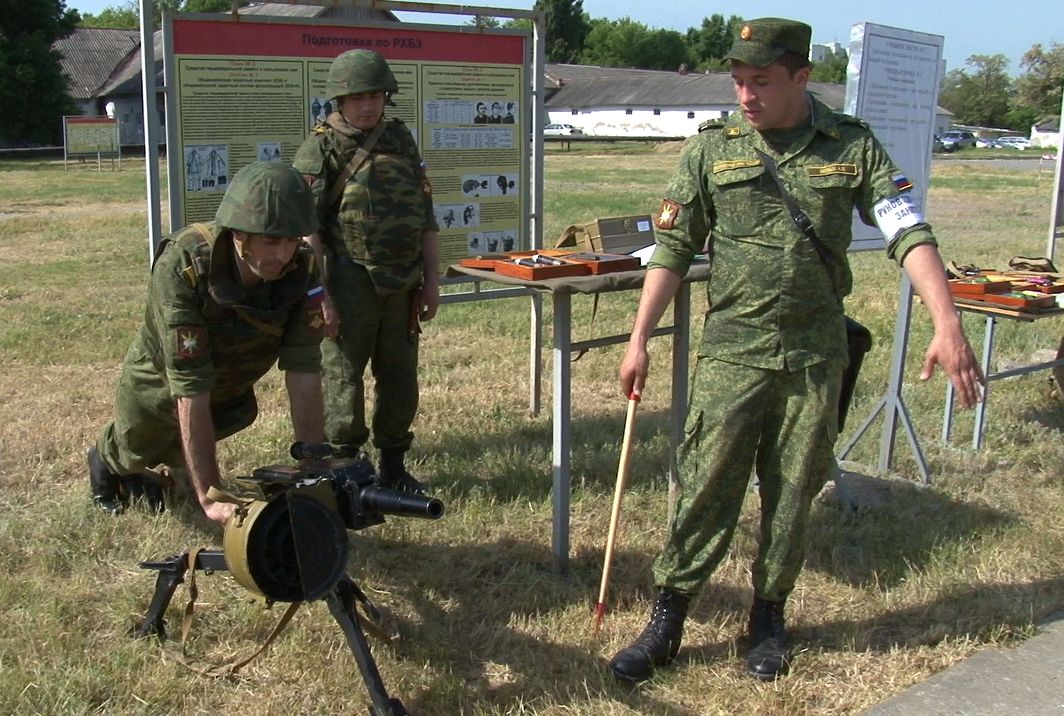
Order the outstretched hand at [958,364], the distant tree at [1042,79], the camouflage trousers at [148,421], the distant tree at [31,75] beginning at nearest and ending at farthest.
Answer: the outstretched hand at [958,364] < the camouflage trousers at [148,421] < the distant tree at [31,75] < the distant tree at [1042,79]

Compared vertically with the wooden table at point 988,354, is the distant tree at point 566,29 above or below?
above

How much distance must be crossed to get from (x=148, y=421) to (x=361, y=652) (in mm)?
1729

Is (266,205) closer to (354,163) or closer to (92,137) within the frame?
(354,163)

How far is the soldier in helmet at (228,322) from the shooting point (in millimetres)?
3359

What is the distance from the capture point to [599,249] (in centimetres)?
477

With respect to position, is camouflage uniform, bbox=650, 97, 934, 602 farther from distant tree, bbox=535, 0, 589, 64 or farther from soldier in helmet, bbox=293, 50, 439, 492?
distant tree, bbox=535, 0, 589, 64

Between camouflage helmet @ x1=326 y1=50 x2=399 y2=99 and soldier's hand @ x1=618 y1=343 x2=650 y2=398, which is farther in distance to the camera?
camouflage helmet @ x1=326 y1=50 x2=399 y2=99

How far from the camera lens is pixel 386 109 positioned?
542cm

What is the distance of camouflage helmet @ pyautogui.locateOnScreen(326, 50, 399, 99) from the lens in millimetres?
4512

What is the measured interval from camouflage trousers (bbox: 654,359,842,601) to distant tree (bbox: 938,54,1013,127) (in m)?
113

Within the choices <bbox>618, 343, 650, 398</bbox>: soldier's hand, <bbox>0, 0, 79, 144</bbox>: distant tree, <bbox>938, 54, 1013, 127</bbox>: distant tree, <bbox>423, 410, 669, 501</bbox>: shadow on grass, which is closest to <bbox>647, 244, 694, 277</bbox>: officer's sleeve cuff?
<bbox>618, 343, 650, 398</bbox>: soldier's hand

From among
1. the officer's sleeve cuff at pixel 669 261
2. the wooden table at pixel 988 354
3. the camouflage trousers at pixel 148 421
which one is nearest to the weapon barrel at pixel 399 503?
the officer's sleeve cuff at pixel 669 261

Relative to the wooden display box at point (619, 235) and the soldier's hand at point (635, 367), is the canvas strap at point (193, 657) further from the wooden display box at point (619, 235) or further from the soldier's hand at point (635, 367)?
the wooden display box at point (619, 235)

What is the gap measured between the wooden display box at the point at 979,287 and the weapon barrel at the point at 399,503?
145 inches
